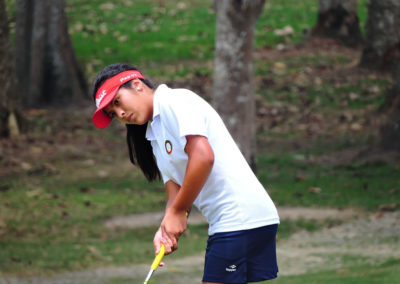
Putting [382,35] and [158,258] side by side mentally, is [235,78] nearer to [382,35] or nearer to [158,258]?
[158,258]

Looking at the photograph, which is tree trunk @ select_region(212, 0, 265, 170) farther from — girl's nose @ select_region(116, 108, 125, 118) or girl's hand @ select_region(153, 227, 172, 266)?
girl's hand @ select_region(153, 227, 172, 266)

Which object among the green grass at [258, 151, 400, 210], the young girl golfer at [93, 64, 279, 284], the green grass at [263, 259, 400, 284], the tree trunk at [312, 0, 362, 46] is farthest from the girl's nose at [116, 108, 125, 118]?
the tree trunk at [312, 0, 362, 46]

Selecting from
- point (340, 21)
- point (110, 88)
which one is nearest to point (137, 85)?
point (110, 88)

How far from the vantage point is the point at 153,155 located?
170 inches

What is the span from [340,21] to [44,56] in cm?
787

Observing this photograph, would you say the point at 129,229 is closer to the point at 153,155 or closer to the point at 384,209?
the point at 384,209

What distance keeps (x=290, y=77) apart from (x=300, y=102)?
1.62 metres

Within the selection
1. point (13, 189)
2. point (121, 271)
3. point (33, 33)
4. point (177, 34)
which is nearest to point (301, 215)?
point (121, 271)

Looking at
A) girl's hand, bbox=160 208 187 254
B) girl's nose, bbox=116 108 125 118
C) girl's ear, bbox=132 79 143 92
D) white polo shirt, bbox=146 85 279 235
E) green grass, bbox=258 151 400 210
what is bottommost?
green grass, bbox=258 151 400 210

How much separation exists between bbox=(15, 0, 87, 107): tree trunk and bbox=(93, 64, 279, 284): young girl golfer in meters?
11.6

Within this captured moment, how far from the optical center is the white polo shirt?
3723mm

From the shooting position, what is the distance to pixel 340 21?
1992 cm

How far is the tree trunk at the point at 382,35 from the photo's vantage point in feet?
54.7

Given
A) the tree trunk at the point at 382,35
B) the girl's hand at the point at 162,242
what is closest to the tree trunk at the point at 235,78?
the girl's hand at the point at 162,242
